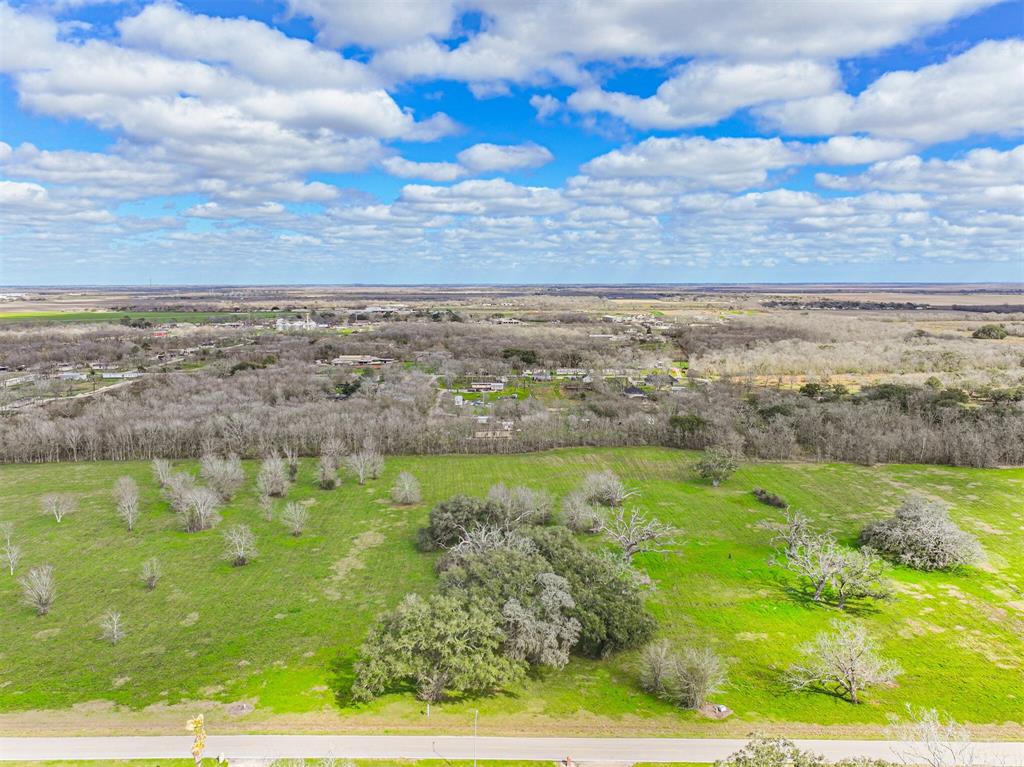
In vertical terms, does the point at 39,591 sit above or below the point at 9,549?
above

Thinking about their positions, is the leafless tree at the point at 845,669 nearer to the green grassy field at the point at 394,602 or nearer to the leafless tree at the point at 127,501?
the green grassy field at the point at 394,602

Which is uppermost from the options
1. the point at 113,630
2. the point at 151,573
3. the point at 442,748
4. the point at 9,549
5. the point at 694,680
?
the point at 9,549

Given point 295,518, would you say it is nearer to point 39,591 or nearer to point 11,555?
point 39,591

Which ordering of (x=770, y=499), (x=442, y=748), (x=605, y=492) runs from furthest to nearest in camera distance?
(x=770, y=499)
(x=605, y=492)
(x=442, y=748)

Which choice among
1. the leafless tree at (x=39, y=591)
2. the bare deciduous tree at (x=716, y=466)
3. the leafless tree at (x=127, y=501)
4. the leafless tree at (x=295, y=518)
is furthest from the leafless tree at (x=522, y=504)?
the leafless tree at (x=127, y=501)

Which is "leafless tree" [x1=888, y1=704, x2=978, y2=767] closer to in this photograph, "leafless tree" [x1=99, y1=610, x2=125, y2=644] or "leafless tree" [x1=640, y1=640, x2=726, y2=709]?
"leafless tree" [x1=640, y1=640, x2=726, y2=709]

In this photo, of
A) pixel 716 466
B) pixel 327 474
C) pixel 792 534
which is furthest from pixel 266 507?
pixel 716 466
